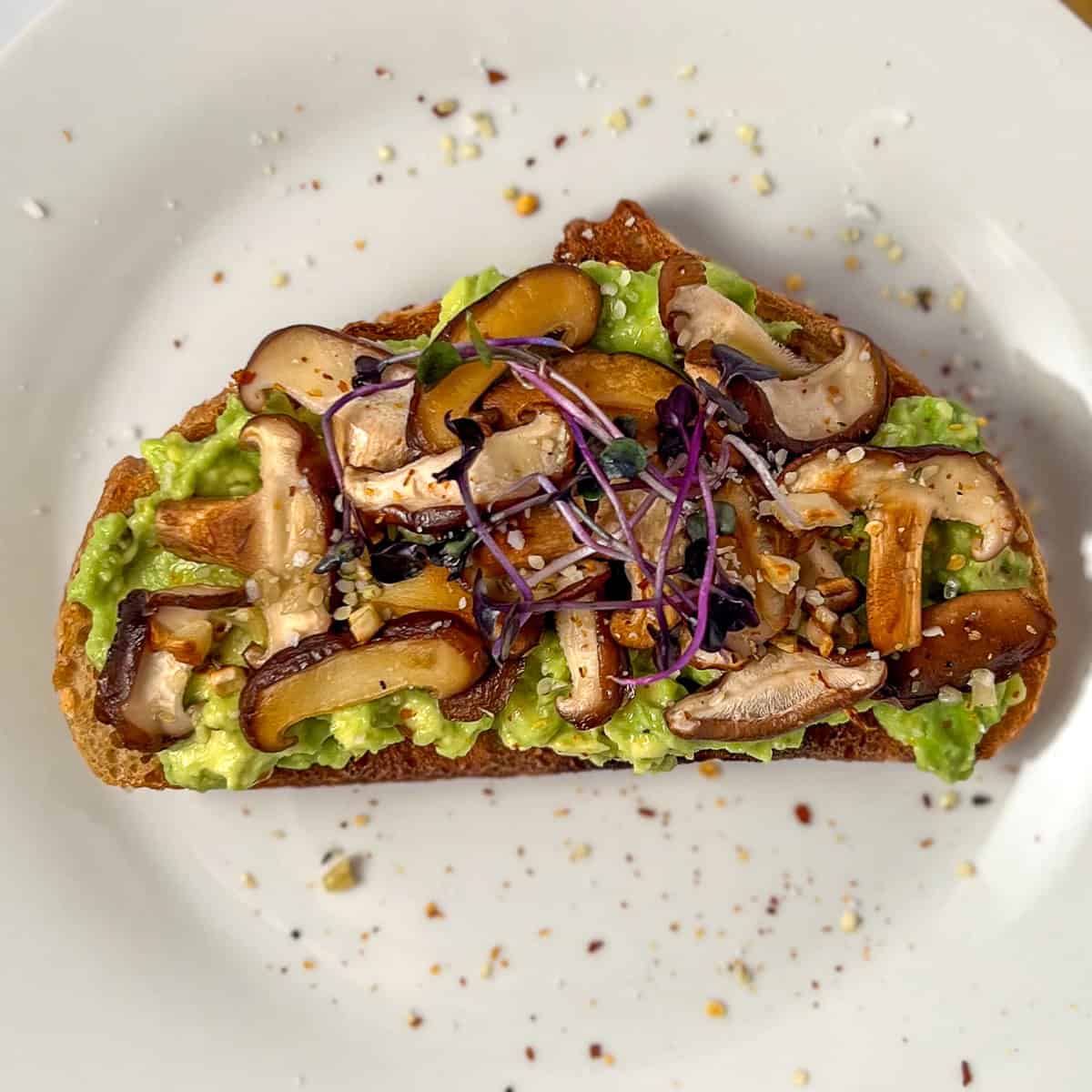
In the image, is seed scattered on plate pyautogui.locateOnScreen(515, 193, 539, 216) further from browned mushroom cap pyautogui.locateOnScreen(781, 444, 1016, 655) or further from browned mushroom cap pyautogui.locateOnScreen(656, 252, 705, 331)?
browned mushroom cap pyautogui.locateOnScreen(781, 444, 1016, 655)

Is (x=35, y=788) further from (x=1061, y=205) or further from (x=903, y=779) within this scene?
(x=1061, y=205)

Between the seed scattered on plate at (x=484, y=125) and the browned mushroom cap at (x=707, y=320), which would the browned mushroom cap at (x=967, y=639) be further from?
the seed scattered on plate at (x=484, y=125)

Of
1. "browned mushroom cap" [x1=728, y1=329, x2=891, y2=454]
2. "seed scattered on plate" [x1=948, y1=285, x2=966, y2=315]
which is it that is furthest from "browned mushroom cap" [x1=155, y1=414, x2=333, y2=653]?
"seed scattered on plate" [x1=948, y1=285, x2=966, y2=315]

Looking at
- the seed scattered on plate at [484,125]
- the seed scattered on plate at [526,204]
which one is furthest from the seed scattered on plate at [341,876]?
Answer: the seed scattered on plate at [484,125]

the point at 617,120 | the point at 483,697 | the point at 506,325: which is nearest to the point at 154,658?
the point at 483,697

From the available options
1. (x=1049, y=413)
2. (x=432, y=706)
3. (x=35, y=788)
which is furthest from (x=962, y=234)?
(x=35, y=788)
